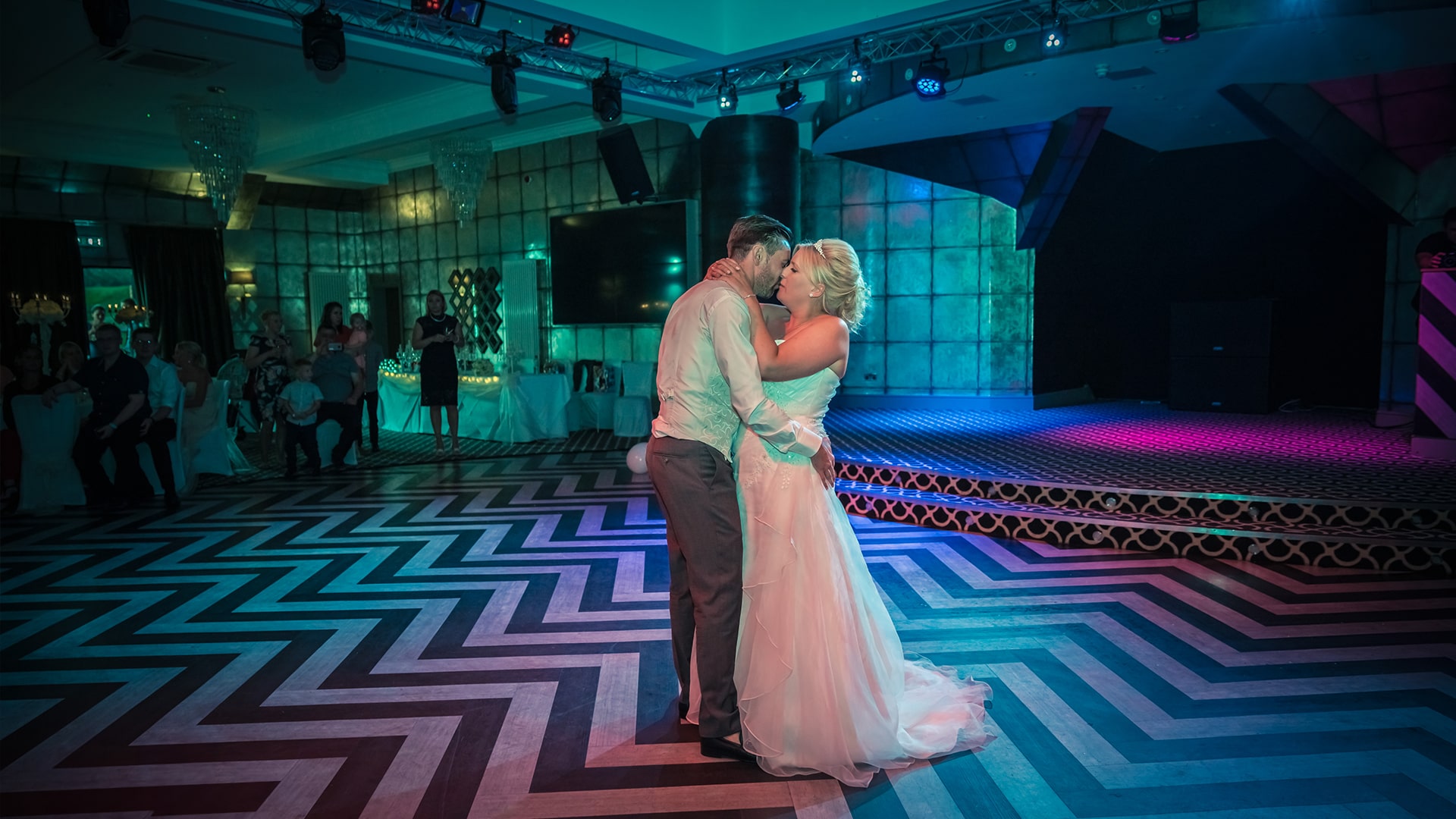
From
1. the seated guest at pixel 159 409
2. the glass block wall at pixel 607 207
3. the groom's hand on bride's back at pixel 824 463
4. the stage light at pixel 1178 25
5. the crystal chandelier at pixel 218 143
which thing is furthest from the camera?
the glass block wall at pixel 607 207

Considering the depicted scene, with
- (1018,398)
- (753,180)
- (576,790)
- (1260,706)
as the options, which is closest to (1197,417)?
(1018,398)

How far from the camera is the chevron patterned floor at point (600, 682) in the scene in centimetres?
235

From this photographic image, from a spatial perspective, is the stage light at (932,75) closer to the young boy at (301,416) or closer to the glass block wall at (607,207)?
the glass block wall at (607,207)

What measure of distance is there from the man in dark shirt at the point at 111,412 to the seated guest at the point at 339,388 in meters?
1.37

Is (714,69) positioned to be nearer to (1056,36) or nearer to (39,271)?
(1056,36)

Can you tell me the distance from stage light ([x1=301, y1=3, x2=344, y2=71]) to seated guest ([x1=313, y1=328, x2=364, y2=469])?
2.48 meters

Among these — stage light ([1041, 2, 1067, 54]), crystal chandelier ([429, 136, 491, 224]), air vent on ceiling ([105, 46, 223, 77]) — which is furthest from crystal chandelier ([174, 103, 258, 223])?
stage light ([1041, 2, 1067, 54])

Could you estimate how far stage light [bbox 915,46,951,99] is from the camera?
261 inches

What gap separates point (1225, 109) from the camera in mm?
7844

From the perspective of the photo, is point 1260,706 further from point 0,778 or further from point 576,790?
point 0,778

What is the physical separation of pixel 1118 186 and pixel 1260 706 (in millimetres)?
8273

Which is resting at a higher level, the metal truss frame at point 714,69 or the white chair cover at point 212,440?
the metal truss frame at point 714,69

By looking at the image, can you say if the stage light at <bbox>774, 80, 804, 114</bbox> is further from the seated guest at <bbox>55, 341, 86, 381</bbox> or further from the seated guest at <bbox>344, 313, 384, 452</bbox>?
the seated guest at <bbox>55, 341, 86, 381</bbox>

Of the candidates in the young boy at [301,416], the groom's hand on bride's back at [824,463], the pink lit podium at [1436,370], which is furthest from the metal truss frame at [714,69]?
the groom's hand on bride's back at [824,463]
